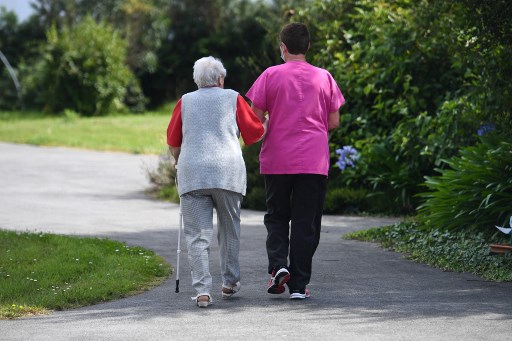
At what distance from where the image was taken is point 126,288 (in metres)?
8.68

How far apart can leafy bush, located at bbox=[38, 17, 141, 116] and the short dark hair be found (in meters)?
30.3

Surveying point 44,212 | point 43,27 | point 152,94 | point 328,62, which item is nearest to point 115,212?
point 44,212

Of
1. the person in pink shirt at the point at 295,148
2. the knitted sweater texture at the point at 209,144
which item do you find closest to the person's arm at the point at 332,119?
the person in pink shirt at the point at 295,148

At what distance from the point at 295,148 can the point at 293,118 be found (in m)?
0.22

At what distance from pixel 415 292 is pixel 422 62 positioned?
708cm

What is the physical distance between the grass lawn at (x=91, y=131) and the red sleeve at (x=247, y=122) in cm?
1583

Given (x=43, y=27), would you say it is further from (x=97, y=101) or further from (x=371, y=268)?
(x=371, y=268)

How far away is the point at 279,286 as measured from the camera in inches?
315

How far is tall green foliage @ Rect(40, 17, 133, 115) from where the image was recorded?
125ft

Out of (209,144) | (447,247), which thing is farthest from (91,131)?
(209,144)

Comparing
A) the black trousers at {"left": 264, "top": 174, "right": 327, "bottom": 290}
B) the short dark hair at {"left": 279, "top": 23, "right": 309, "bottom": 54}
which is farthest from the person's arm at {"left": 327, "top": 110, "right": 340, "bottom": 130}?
the short dark hair at {"left": 279, "top": 23, "right": 309, "bottom": 54}

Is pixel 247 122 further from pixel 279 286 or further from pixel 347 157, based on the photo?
pixel 347 157

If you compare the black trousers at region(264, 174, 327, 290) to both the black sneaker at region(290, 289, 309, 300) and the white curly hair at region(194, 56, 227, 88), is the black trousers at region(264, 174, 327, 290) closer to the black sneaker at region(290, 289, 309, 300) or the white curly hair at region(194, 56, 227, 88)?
the black sneaker at region(290, 289, 309, 300)

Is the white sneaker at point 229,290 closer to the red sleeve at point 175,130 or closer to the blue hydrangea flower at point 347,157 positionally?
the red sleeve at point 175,130
